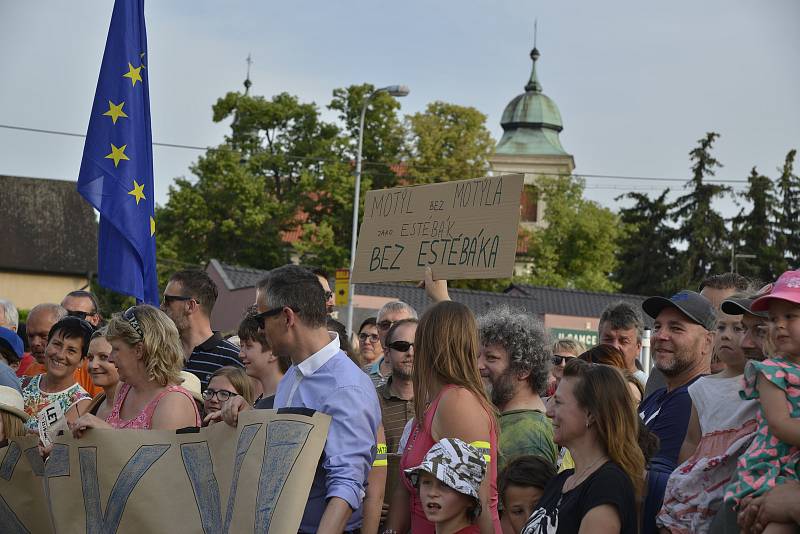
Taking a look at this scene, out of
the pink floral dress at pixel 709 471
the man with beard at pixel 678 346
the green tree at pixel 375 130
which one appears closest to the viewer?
the pink floral dress at pixel 709 471

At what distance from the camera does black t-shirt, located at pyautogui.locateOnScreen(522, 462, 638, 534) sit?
A: 4070 mm

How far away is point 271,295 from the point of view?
475 cm

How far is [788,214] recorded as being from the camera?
65.1 metres

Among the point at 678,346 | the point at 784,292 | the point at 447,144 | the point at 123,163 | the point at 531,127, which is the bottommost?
the point at 678,346

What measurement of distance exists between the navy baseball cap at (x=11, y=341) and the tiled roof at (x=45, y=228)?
59875 mm

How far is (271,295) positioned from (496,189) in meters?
1.78

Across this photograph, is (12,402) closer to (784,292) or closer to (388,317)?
(388,317)

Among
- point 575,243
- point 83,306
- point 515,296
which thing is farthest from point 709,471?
point 575,243

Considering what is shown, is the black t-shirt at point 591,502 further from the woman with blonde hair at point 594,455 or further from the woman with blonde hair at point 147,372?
the woman with blonde hair at point 147,372

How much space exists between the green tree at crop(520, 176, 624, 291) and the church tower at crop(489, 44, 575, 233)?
2300cm

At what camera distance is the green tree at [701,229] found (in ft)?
209

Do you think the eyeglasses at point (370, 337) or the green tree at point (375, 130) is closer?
the eyeglasses at point (370, 337)

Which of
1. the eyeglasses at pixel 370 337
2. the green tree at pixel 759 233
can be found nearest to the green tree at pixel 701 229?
the green tree at pixel 759 233

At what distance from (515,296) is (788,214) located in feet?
109
